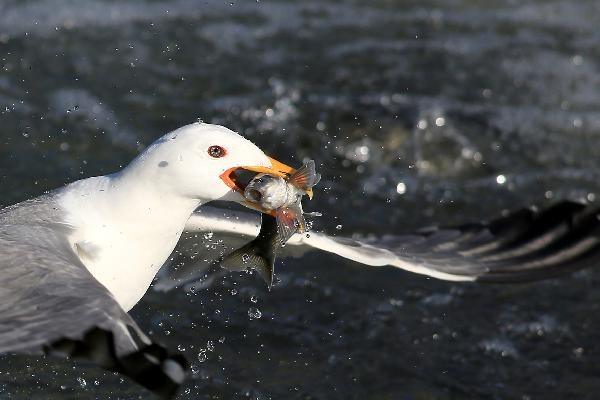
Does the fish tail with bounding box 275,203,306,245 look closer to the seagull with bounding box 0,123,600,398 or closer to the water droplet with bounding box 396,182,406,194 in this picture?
the seagull with bounding box 0,123,600,398

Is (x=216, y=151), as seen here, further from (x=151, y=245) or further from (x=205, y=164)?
(x=151, y=245)

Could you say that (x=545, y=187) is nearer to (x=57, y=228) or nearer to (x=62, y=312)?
(x=57, y=228)

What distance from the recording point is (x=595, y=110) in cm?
1234

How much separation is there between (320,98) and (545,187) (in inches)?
Answer: 97.3

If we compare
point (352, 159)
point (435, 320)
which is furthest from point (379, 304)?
point (352, 159)

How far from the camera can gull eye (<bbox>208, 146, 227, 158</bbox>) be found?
551 cm

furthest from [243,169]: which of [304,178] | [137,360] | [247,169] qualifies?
[137,360]

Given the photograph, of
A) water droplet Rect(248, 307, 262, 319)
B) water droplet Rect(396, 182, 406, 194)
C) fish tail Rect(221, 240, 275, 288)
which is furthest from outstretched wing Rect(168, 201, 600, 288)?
water droplet Rect(396, 182, 406, 194)

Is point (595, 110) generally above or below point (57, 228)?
above

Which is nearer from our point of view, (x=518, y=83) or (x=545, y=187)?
(x=545, y=187)

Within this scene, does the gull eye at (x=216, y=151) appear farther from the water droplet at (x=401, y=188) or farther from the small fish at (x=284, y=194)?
the water droplet at (x=401, y=188)

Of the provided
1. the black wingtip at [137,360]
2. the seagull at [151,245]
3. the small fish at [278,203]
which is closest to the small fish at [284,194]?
the small fish at [278,203]

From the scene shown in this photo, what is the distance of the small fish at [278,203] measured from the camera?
5.39m

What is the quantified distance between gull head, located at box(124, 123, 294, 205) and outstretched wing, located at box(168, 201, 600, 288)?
3.49 ft
